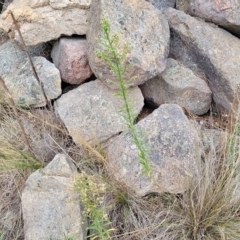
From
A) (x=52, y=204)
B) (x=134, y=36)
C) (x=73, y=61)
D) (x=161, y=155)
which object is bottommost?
(x=52, y=204)

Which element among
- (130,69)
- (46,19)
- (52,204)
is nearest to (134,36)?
(130,69)

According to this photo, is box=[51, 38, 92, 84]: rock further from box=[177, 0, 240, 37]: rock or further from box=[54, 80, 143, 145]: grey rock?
box=[177, 0, 240, 37]: rock

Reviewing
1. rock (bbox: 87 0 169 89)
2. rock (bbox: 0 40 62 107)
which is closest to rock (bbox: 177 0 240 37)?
rock (bbox: 87 0 169 89)

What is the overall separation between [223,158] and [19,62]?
1.36 meters

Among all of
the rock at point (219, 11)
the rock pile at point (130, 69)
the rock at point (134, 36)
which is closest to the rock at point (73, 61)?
the rock pile at point (130, 69)

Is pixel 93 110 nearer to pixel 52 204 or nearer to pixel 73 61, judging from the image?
pixel 73 61

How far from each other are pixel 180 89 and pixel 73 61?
638 mm

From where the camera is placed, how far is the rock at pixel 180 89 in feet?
7.49

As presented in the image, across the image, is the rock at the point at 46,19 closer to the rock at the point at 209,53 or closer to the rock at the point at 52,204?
the rock at the point at 209,53

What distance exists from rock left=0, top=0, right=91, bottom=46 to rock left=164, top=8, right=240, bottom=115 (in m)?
0.56

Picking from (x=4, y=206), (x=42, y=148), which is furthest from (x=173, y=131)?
(x=4, y=206)

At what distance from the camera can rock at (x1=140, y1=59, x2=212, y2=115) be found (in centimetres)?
228

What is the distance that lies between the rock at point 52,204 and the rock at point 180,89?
2.37ft

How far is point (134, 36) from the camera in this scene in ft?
7.09
